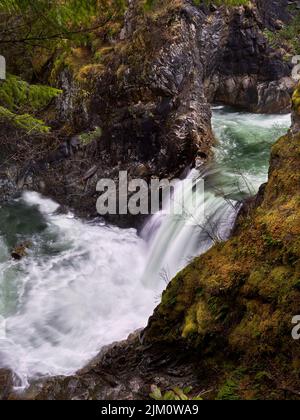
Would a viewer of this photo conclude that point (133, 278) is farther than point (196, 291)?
Yes

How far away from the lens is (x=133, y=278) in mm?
8523

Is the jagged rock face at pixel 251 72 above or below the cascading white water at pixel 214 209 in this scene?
above

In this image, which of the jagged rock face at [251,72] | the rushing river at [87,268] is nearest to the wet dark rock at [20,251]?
the rushing river at [87,268]

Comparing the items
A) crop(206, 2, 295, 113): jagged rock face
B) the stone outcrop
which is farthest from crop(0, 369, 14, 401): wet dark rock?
crop(206, 2, 295, 113): jagged rock face

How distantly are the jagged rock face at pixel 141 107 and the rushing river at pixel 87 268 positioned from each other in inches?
26.9

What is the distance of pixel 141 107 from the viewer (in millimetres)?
10531

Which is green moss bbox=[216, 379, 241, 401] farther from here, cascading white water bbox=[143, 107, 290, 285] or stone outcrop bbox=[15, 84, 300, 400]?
cascading white water bbox=[143, 107, 290, 285]

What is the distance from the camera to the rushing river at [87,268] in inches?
258

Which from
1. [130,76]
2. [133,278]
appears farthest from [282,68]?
[133,278]

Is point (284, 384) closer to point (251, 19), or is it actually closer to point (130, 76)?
point (130, 76)

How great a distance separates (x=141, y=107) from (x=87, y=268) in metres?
4.35

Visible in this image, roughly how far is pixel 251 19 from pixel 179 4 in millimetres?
6251

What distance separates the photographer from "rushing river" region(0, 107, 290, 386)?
258 inches

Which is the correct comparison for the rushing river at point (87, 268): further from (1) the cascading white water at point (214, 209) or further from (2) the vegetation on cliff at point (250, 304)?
(2) the vegetation on cliff at point (250, 304)
